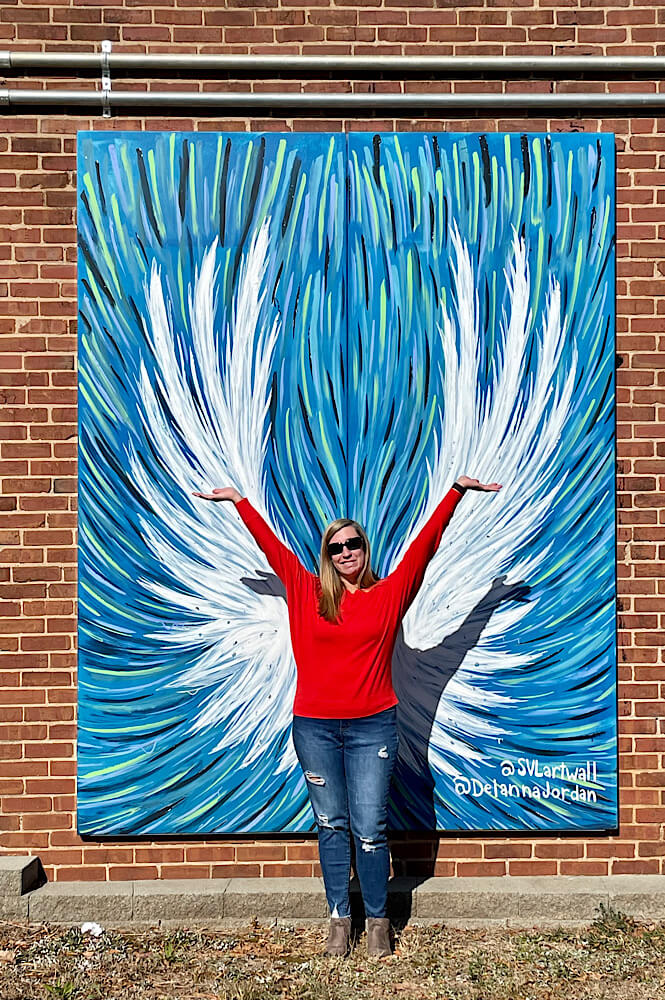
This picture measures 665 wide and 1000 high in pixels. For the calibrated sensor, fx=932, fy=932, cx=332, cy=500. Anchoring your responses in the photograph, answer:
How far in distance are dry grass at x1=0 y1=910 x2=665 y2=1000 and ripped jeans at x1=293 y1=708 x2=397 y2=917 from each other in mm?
296

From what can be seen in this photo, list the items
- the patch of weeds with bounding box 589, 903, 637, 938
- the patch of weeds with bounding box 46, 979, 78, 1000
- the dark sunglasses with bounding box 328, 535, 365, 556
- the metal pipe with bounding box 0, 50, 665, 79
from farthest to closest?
the metal pipe with bounding box 0, 50, 665, 79 < the patch of weeds with bounding box 589, 903, 637, 938 < the dark sunglasses with bounding box 328, 535, 365, 556 < the patch of weeds with bounding box 46, 979, 78, 1000

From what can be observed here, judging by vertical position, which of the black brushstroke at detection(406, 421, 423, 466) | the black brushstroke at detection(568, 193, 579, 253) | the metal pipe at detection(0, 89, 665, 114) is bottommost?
the black brushstroke at detection(406, 421, 423, 466)

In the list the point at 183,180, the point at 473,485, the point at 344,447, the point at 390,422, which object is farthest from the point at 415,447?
the point at 183,180

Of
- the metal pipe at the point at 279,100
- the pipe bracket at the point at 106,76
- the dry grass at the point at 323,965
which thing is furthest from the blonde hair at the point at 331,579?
the pipe bracket at the point at 106,76

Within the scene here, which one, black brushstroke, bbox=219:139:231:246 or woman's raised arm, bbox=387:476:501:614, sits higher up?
black brushstroke, bbox=219:139:231:246

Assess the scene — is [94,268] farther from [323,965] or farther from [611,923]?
[611,923]

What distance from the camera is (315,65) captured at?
4625 mm

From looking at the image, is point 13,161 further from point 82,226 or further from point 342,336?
point 342,336

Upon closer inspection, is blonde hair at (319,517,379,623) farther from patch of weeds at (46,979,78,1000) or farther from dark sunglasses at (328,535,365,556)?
patch of weeds at (46,979,78,1000)

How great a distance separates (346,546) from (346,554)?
0.04 meters

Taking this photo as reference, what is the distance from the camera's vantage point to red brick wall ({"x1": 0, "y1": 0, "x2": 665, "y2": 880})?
470 centimetres

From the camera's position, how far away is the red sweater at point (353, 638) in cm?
406

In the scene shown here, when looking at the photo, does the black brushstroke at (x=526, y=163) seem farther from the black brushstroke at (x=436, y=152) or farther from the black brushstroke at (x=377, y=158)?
the black brushstroke at (x=377, y=158)

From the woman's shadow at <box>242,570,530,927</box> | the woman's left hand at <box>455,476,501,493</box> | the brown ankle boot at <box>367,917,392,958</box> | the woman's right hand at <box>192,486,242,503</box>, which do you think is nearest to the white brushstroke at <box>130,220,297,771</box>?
the woman's shadow at <box>242,570,530,927</box>
